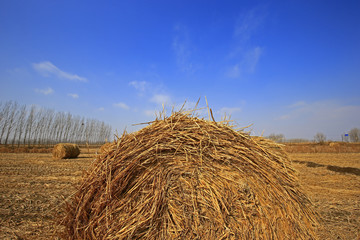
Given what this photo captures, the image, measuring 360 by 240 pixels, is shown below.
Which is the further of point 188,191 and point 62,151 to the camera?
point 62,151

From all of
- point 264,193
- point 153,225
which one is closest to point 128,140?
point 153,225

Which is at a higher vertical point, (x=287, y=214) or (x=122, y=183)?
(x=122, y=183)

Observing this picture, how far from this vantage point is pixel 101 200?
248 cm

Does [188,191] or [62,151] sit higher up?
[188,191]

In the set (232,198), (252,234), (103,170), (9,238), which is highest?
(103,170)

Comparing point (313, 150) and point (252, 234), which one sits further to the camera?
point (313, 150)

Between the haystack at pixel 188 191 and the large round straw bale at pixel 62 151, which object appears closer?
the haystack at pixel 188 191

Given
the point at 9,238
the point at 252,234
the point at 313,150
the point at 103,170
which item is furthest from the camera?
the point at 313,150

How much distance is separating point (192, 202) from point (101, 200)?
1.17 m

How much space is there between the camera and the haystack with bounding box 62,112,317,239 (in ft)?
7.95

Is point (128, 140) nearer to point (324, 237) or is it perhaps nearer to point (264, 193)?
point (264, 193)

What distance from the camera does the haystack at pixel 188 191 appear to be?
2.42m

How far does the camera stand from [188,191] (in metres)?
2.56

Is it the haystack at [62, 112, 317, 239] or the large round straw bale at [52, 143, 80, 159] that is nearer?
the haystack at [62, 112, 317, 239]
